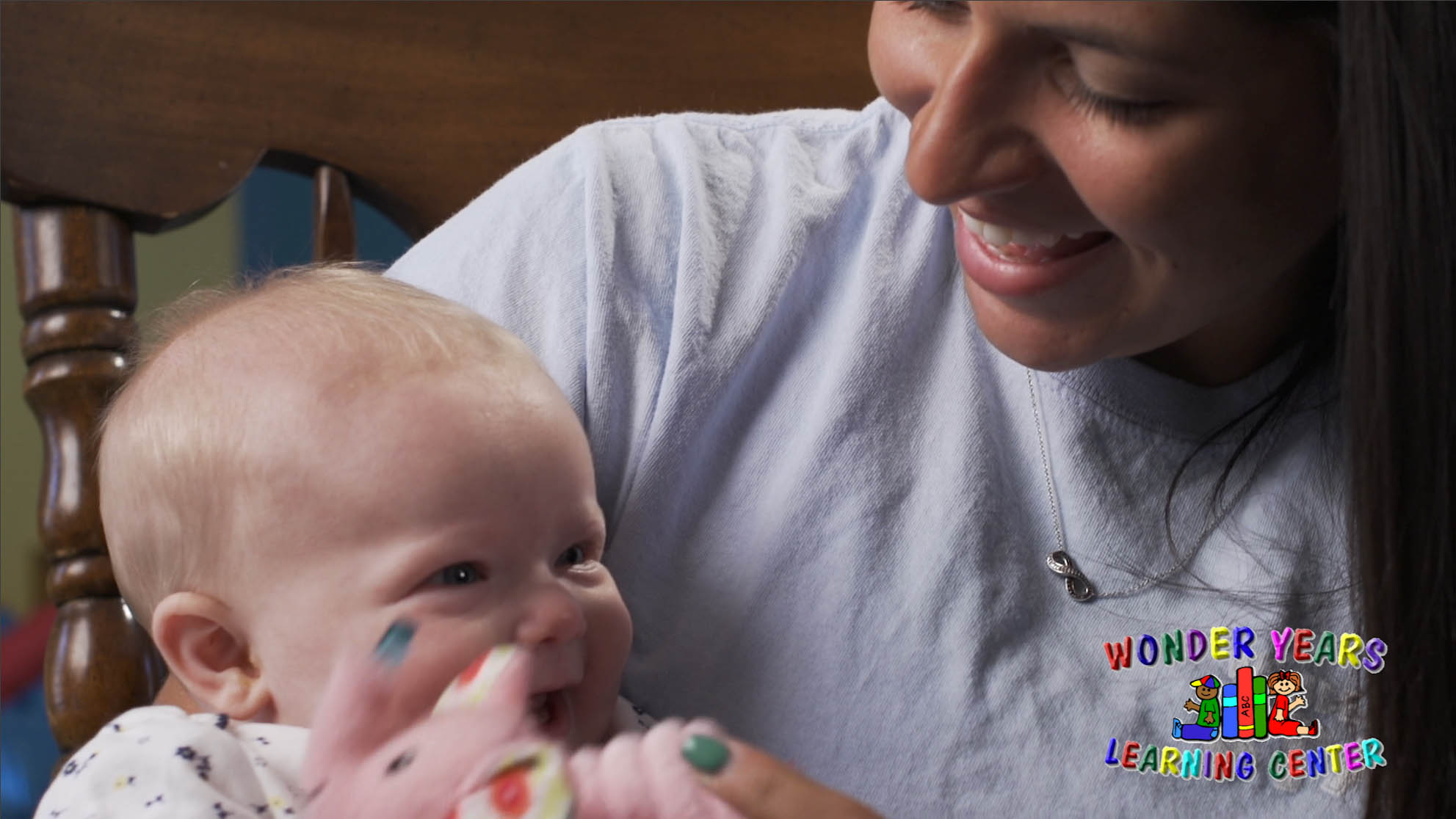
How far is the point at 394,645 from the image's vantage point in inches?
27.7

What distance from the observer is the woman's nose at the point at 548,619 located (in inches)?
31.7

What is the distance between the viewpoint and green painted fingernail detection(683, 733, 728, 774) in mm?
646

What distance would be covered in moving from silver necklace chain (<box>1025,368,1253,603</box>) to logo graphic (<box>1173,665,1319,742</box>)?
0.23ft

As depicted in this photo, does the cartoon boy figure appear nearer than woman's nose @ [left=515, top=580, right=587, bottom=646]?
No

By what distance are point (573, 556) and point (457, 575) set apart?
9 cm

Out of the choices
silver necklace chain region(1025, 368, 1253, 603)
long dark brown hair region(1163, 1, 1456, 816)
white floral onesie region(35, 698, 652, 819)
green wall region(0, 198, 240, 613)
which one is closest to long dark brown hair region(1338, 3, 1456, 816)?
long dark brown hair region(1163, 1, 1456, 816)

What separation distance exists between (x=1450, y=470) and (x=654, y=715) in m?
0.49

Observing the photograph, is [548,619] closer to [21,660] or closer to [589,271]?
[589,271]

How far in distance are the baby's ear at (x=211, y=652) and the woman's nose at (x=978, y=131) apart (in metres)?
0.46

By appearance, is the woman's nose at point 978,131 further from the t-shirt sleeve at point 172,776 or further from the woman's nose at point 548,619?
the t-shirt sleeve at point 172,776

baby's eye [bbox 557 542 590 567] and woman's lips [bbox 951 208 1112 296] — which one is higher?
woman's lips [bbox 951 208 1112 296]

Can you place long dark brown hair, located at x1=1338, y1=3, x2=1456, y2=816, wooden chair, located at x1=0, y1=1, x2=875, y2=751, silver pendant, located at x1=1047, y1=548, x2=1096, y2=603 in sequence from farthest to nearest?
wooden chair, located at x1=0, y1=1, x2=875, y2=751
silver pendant, located at x1=1047, y1=548, x2=1096, y2=603
long dark brown hair, located at x1=1338, y1=3, x2=1456, y2=816

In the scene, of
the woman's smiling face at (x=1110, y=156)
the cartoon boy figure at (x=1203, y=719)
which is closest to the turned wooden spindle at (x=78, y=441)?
the woman's smiling face at (x=1110, y=156)

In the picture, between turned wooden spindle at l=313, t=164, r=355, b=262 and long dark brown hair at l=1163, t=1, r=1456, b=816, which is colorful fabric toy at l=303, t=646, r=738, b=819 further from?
turned wooden spindle at l=313, t=164, r=355, b=262
